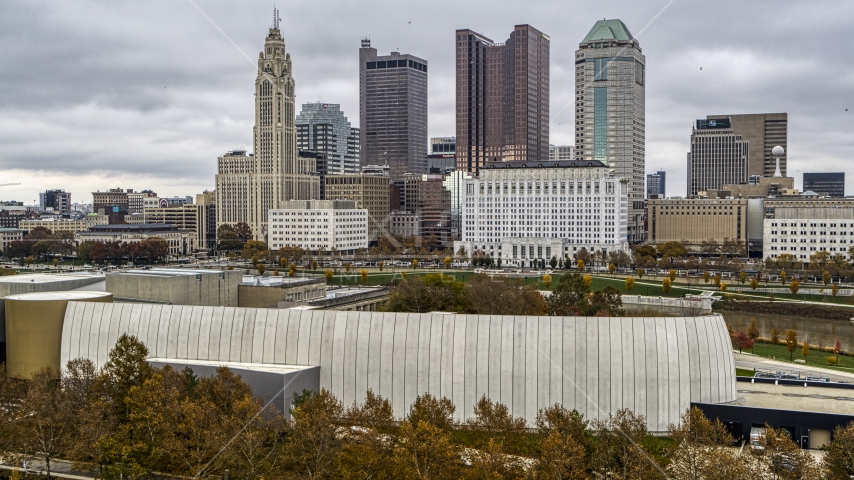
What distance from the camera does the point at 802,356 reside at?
68938 millimetres

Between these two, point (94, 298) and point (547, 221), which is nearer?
point (94, 298)

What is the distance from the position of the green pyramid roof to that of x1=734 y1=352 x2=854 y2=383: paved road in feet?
438

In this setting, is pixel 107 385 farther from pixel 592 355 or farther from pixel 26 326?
pixel 592 355

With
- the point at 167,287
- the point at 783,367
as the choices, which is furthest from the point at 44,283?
the point at 783,367

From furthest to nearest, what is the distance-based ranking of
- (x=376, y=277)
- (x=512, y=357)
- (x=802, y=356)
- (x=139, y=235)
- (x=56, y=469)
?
(x=139, y=235) → (x=376, y=277) → (x=802, y=356) → (x=512, y=357) → (x=56, y=469)

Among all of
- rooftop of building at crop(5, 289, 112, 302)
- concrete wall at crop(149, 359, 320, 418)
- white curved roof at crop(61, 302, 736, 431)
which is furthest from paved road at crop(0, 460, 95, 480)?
rooftop of building at crop(5, 289, 112, 302)

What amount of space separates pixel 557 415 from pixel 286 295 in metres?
33.8

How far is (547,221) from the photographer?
161 meters

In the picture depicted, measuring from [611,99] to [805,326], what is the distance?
366ft

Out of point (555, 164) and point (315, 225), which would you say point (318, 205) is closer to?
point (315, 225)

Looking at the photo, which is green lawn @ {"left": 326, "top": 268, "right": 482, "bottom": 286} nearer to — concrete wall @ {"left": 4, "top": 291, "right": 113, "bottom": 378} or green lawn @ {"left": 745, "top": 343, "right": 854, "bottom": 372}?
green lawn @ {"left": 745, "top": 343, "right": 854, "bottom": 372}

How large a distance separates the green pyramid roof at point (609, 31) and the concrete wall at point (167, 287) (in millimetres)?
148023

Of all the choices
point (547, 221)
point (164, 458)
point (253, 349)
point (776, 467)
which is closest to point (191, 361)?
point (253, 349)

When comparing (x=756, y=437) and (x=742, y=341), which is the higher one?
(x=756, y=437)
